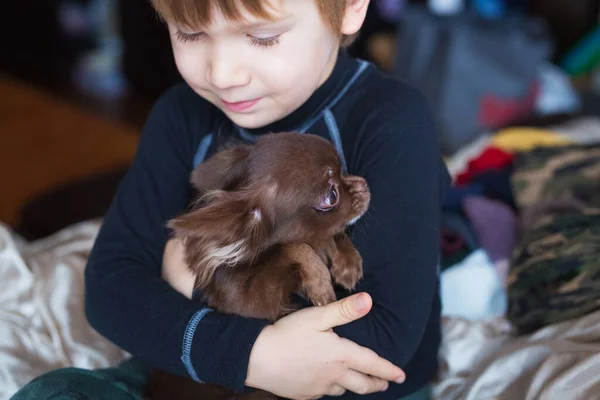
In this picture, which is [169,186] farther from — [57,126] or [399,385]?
[57,126]

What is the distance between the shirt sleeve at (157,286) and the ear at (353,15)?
0.37 m

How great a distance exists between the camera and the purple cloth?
182cm

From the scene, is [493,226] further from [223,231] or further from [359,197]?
[223,231]

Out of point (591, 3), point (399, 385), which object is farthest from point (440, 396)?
point (591, 3)

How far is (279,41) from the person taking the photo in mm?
1186

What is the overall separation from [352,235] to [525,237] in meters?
0.63

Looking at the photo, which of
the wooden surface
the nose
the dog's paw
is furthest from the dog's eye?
the wooden surface

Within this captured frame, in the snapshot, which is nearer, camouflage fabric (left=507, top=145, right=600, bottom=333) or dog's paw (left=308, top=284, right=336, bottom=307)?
dog's paw (left=308, top=284, right=336, bottom=307)

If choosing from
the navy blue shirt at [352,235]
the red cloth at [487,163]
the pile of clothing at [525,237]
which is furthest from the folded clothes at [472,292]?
the red cloth at [487,163]

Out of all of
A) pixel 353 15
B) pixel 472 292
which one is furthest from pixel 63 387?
pixel 472 292

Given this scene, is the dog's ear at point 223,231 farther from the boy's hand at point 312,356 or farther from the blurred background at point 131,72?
the blurred background at point 131,72

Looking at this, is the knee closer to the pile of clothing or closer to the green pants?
the green pants

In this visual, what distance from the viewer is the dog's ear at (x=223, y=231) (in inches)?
43.4

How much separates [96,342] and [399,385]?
2.18 feet
